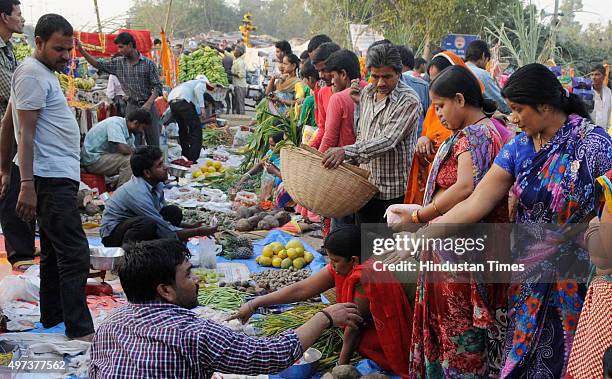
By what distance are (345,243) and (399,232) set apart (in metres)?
0.44

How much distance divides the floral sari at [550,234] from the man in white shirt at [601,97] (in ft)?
23.8

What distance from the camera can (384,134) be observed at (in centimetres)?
397

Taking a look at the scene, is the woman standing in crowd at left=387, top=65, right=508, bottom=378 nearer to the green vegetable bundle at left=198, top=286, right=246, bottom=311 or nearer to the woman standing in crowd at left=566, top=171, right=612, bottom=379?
the woman standing in crowd at left=566, top=171, right=612, bottom=379

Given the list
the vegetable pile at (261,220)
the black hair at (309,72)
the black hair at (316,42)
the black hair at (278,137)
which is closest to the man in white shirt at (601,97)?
the black hair at (316,42)

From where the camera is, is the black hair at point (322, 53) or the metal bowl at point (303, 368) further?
the black hair at point (322, 53)

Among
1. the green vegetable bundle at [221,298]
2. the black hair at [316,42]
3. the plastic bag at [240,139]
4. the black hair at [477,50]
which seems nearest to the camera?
the green vegetable bundle at [221,298]

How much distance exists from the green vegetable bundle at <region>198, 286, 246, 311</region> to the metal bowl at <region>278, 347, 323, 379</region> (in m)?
1.07

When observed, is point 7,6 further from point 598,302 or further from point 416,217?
point 598,302

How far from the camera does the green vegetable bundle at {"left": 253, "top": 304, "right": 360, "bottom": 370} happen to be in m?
3.62

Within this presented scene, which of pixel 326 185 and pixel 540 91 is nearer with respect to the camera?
pixel 540 91

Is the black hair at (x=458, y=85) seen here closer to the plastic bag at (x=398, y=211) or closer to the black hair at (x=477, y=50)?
the plastic bag at (x=398, y=211)

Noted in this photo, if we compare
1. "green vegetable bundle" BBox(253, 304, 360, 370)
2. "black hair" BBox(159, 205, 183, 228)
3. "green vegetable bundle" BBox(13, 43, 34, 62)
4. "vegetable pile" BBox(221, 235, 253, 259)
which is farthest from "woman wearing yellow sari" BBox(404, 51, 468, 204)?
"green vegetable bundle" BBox(13, 43, 34, 62)

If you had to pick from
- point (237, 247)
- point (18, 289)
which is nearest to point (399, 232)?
point (18, 289)

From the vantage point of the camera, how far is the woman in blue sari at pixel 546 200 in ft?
7.81
